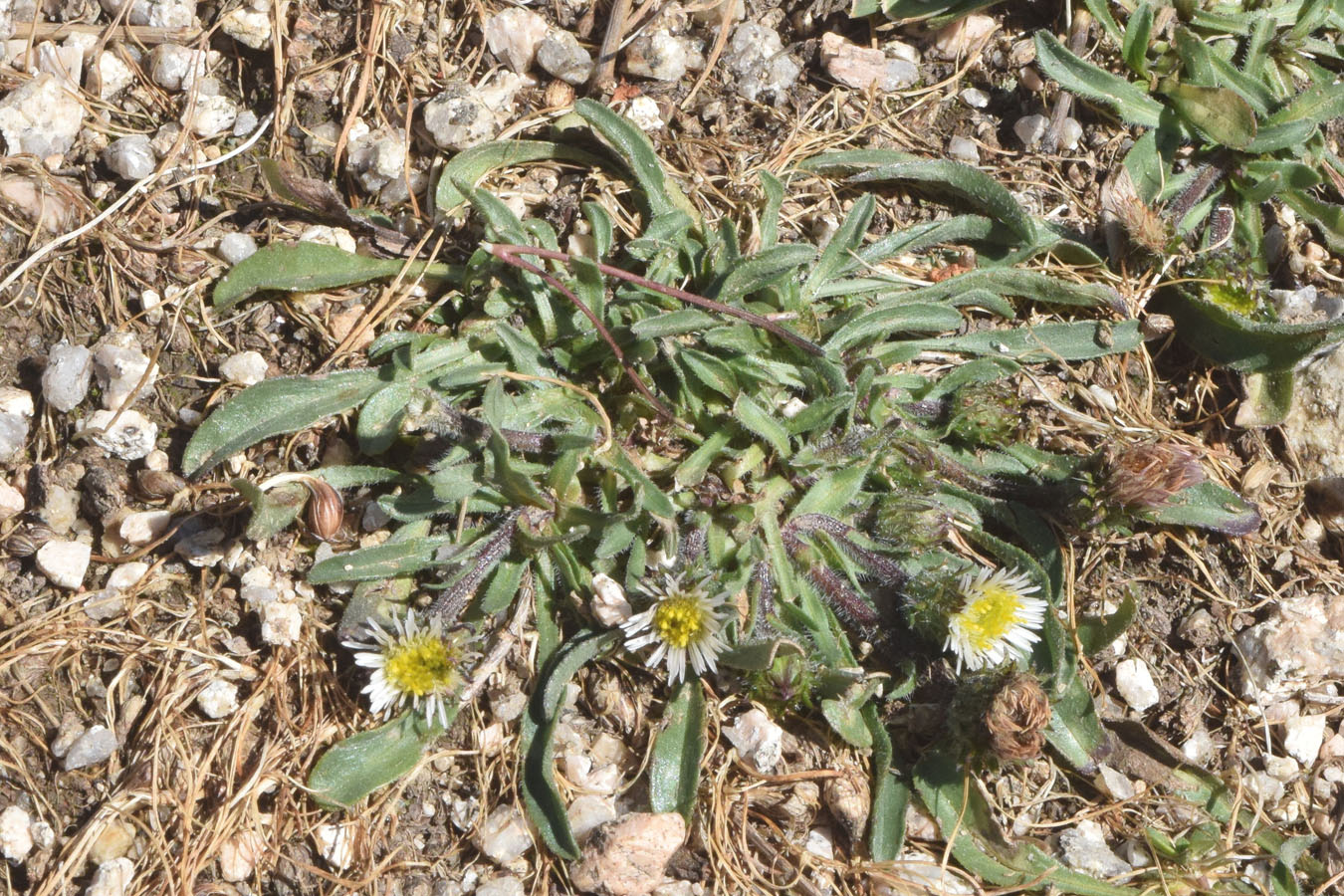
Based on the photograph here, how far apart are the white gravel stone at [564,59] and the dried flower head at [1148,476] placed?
159cm

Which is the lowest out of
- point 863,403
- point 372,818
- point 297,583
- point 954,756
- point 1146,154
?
point 372,818

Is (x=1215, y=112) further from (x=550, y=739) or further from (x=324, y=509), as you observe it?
(x=324, y=509)

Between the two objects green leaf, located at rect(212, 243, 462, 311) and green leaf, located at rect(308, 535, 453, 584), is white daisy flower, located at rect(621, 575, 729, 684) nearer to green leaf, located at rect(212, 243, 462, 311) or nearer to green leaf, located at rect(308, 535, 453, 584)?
green leaf, located at rect(308, 535, 453, 584)

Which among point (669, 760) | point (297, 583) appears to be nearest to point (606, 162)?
point (297, 583)

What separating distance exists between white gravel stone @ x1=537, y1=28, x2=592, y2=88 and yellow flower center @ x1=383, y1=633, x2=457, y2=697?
1.43 meters

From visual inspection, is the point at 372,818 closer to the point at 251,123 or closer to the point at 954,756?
the point at 954,756

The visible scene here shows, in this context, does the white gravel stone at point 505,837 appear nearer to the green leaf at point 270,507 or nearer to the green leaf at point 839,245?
the green leaf at point 270,507

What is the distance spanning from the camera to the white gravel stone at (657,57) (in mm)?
2623

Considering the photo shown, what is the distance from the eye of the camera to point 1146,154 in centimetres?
268

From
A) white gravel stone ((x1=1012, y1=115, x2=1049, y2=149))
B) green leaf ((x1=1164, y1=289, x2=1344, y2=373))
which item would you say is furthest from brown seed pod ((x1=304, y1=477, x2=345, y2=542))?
green leaf ((x1=1164, y1=289, x2=1344, y2=373))

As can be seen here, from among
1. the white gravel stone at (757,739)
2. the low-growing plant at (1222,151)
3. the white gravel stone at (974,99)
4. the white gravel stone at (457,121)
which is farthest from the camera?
the white gravel stone at (974,99)

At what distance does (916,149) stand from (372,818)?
2.09 metres

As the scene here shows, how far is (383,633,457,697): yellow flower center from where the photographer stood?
2.18 m

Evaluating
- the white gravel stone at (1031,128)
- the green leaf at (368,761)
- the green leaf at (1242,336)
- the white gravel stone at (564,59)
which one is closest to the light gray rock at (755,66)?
the white gravel stone at (564,59)
